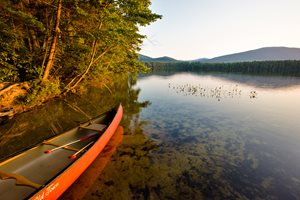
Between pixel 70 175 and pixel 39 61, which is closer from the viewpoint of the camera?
pixel 70 175

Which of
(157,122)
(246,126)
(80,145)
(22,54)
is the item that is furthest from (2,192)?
(246,126)

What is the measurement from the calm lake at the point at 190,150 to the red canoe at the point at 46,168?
1.03 metres

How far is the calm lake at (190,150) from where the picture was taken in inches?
215

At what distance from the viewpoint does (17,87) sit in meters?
11.2

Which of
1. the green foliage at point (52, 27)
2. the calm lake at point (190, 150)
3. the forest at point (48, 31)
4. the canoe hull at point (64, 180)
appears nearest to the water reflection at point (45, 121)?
the calm lake at point (190, 150)

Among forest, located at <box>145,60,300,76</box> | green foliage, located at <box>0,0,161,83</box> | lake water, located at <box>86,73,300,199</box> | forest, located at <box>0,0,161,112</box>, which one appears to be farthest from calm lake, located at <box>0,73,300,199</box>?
forest, located at <box>145,60,300,76</box>

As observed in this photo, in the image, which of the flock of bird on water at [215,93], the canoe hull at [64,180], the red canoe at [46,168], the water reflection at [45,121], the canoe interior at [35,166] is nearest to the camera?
the canoe hull at [64,180]

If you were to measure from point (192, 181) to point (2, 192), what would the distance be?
568 cm

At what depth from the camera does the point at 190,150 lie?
8.08m

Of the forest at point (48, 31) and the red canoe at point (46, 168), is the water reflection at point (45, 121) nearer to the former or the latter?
the red canoe at point (46, 168)

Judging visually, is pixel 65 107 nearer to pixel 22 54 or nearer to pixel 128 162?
pixel 22 54

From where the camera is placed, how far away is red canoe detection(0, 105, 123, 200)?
4.09m

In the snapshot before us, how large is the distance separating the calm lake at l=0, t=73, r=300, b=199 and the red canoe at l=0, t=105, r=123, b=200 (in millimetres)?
1033

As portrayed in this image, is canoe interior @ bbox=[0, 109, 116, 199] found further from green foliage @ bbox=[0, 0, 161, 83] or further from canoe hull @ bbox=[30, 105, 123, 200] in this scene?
green foliage @ bbox=[0, 0, 161, 83]
